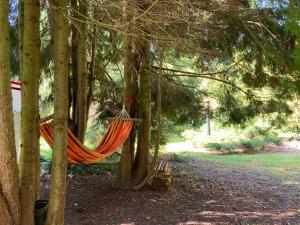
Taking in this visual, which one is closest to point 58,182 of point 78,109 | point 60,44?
point 60,44

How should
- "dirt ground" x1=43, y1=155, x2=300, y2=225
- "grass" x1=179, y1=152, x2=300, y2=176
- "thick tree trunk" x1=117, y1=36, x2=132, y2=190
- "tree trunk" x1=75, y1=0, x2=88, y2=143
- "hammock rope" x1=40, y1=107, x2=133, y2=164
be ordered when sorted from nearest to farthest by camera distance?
1. "hammock rope" x1=40, y1=107, x2=133, y2=164
2. "dirt ground" x1=43, y1=155, x2=300, y2=225
3. "thick tree trunk" x1=117, y1=36, x2=132, y2=190
4. "tree trunk" x1=75, y1=0, x2=88, y2=143
5. "grass" x1=179, y1=152, x2=300, y2=176

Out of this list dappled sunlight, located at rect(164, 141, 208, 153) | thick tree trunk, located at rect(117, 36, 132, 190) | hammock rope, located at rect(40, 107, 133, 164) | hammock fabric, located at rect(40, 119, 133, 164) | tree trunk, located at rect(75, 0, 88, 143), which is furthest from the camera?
dappled sunlight, located at rect(164, 141, 208, 153)

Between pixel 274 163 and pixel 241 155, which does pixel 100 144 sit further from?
pixel 241 155

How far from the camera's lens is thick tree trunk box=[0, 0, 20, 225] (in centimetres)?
211

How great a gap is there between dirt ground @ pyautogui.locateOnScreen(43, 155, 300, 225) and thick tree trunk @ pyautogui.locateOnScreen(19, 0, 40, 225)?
140 centimetres

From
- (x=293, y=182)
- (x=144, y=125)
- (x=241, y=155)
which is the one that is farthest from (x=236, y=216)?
(x=241, y=155)

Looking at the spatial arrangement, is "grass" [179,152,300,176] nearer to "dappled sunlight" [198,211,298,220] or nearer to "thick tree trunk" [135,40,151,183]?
"dappled sunlight" [198,211,298,220]

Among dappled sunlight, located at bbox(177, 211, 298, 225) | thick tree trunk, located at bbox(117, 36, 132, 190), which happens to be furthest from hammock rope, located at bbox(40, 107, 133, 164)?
dappled sunlight, located at bbox(177, 211, 298, 225)

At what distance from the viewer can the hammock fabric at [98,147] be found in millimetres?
3035

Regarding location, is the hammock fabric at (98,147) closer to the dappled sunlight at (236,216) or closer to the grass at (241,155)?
the dappled sunlight at (236,216)

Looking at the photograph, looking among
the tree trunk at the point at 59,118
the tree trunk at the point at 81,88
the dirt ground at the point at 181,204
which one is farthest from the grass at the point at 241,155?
the tree trunk at the point at 59,118

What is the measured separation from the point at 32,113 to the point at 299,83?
6.86ft

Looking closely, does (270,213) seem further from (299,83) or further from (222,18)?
(222,18)

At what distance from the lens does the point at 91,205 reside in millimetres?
4234
